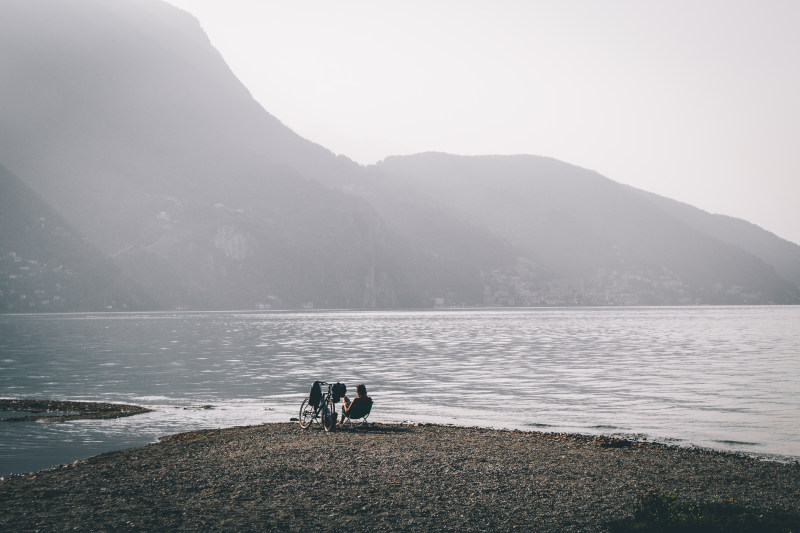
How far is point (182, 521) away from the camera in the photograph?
1461cm

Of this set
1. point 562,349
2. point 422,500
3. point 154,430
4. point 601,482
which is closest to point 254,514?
point 422,500

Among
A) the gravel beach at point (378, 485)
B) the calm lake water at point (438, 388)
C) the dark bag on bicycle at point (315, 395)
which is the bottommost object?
the calm lake water at point (438, 388)

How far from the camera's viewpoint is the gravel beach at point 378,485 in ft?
48.1

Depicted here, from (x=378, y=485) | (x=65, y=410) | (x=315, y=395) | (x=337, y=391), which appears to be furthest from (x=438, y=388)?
(x=378, y=485)

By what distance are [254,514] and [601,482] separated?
353 inches

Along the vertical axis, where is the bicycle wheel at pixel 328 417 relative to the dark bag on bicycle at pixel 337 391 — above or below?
below

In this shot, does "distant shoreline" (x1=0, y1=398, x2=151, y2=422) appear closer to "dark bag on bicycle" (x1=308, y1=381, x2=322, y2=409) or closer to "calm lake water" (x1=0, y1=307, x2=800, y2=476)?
"calm lake water" (x1=0, y1=307, x2=800, y2=476)

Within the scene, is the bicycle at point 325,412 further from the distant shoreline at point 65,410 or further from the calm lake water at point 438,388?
the distant shoreline at point 65,410

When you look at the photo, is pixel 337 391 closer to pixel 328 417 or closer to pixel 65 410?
pixel 328 417

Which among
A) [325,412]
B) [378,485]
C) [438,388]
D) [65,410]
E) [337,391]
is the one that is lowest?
[438,388]

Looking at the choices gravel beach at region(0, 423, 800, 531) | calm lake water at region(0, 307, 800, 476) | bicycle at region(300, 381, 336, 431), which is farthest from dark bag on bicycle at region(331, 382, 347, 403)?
gravel beach at region(0, 423, 800, 531)

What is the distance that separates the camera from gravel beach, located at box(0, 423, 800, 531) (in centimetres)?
1466

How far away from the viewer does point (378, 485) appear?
57.7ft

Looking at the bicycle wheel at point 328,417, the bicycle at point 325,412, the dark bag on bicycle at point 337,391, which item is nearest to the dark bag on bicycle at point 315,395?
the bicycle at point 325,412
